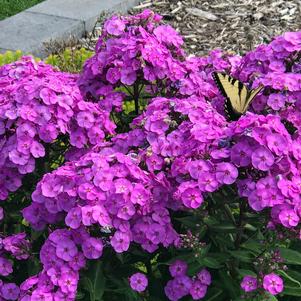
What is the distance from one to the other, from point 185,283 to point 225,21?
5.69m

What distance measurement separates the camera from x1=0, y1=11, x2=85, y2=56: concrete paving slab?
7434 mm

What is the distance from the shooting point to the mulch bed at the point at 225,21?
7.70 meters

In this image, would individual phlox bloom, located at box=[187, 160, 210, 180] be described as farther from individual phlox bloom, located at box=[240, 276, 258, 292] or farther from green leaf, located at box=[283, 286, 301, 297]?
green leaf, located at box=[283, 286, 301, 297]

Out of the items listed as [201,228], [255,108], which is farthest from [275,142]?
[255,108]

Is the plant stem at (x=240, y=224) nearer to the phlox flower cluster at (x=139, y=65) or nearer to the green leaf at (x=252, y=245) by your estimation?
the green leaf at (x=252, y=245)

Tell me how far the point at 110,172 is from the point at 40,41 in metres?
4.92

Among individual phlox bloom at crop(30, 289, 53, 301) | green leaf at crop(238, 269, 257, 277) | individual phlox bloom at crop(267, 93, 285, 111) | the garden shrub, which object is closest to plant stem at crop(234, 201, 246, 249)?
the garden shrub

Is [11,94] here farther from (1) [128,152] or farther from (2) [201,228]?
(2) [201,228]

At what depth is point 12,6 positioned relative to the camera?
9055 millimetres

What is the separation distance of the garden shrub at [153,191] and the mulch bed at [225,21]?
4050mm

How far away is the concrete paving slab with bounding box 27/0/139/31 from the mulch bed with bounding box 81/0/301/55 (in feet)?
0.37

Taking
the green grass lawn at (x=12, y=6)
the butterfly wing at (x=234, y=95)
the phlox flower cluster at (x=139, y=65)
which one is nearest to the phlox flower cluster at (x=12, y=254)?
the phlox flower cluster at (x=139, y=65)

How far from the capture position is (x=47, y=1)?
8.73 metres

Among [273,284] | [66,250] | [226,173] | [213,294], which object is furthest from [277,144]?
[66,250]
